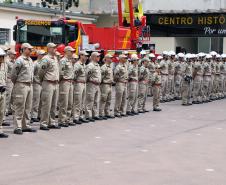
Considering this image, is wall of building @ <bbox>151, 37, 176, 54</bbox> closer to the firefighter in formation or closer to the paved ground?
the firefighter in formation

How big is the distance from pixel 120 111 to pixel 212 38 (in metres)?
22.9

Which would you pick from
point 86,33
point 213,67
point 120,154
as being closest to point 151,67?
point 213,67

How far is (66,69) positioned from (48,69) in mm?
864

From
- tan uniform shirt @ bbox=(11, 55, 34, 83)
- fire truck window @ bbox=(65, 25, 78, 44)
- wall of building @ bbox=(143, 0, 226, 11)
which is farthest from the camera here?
wall of building @ bbox=(143, 0, 226, 11)

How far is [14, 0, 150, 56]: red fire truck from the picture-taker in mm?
23234

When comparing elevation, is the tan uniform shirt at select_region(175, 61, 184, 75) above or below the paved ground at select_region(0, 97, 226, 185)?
above

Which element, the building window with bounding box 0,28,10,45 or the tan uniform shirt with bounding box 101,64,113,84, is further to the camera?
the building window with bounding box 0,28,10,45

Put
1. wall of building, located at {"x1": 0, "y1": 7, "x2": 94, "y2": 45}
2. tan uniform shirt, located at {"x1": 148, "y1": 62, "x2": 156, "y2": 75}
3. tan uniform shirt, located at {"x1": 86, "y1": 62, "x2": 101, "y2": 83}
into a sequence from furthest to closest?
wall of building, located at {"x1": 0, "y1": 7, "x2": 94, "y2": 45}, tan uniform shirt, located at {"x1": 148, "y1": 62, "x2": 156, "y2": 75}, tan uniform shirt, located at {"x1": 86, "y1": 62, "x2": 101, "y2": 83}

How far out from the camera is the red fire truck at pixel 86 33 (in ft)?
76.2

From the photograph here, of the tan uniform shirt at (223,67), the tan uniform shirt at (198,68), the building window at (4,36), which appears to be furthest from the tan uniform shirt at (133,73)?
the building window at (4,36)

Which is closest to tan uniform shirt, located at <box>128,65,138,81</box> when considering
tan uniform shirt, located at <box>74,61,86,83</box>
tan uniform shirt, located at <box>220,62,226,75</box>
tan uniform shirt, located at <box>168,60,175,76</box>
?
tan uniform shirt, located at <box>74,61,86,83</box>

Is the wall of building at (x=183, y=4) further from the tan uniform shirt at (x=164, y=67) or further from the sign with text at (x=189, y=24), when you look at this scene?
the tan uniform shirt at (x=164, y=67)

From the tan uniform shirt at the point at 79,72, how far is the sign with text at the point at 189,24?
77.9 feet

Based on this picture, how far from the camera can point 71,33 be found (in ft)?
77.3
